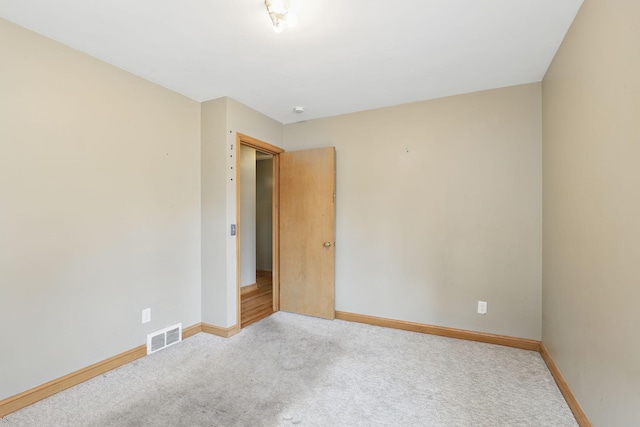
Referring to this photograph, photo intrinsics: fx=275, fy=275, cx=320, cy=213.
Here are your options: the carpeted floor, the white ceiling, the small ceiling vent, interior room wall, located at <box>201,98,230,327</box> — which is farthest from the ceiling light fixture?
the small ceiling vent

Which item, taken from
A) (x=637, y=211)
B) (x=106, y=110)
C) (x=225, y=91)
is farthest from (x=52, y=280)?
(x=637, y=211)

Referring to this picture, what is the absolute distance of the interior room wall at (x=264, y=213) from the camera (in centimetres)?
593

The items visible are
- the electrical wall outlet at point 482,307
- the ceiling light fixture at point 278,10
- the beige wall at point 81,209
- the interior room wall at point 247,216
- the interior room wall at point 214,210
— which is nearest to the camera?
the ceiling light fixture at point 278,10

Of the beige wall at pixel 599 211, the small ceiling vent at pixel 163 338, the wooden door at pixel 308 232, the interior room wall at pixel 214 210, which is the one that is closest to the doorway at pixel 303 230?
the wooden door at pixel 308 232

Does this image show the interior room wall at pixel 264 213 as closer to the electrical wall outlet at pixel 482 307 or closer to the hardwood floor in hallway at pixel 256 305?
the hardwood floor in hallway at pixel 256 305

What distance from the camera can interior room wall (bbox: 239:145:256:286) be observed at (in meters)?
4.39

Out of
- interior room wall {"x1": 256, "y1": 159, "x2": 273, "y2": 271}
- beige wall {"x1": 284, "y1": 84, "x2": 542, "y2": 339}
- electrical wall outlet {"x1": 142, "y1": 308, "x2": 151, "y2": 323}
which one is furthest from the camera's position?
interior room wall {"x1": 256, "y1": 159, "x2": 273, "y2": 271}

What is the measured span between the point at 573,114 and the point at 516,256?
1.33 meters

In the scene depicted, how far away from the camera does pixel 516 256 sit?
8.43ft

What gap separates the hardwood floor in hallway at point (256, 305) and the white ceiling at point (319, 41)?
2.54 metres

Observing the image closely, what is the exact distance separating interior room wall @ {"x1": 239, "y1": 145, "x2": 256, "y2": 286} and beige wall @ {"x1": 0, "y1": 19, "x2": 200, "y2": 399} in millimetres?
1598

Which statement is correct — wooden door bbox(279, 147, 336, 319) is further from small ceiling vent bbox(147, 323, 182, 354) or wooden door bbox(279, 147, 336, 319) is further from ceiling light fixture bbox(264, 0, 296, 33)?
ceiling light fixture bbox(264, 0, 296, 33)

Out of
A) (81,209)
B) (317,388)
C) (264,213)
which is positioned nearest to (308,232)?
(317,388)

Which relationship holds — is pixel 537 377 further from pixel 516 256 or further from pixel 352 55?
pixel 352 55
